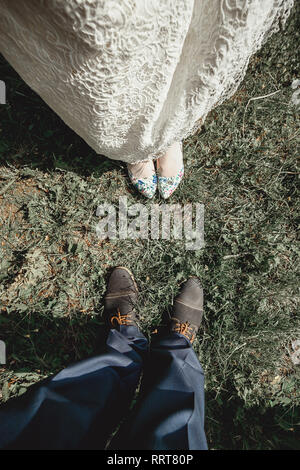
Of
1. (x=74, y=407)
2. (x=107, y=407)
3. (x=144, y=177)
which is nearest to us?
(x=74, y=407)

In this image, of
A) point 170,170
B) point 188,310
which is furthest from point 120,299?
point 170,170

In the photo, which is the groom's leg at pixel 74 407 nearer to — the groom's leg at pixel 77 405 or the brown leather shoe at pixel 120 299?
the groom's leg at pixel 77 405

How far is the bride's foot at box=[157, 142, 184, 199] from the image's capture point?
2139mm

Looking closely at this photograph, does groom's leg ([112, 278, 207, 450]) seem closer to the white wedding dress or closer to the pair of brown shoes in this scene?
the pair of brown shoes

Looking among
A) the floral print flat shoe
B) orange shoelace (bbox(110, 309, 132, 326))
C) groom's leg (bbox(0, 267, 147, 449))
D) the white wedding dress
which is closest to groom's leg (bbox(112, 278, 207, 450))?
groom's leg (bbox(0, 267, 147, 449))

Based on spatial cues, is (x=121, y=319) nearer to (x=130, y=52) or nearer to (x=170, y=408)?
(x=170, y=408)

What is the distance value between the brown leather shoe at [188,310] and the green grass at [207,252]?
100 millimetres

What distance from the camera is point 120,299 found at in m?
2.14

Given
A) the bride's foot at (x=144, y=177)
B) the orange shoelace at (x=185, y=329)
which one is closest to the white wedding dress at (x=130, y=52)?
the bride's foot at (x=144, y=177)

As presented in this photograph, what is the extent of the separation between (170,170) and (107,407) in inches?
67.6

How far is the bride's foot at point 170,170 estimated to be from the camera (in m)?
2.14

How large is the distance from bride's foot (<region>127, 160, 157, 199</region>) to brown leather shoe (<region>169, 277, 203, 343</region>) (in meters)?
0.85

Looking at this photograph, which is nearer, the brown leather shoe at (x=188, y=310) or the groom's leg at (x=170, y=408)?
the groom's leg at (x=170, y=408)

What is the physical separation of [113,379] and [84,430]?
27 cm
